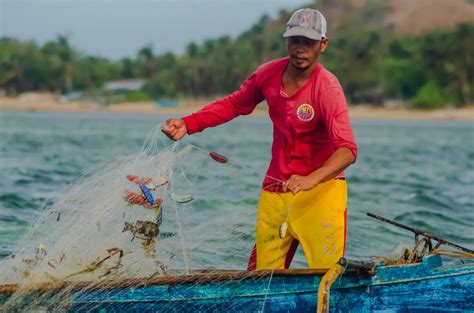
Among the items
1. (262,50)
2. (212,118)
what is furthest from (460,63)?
(212,118)

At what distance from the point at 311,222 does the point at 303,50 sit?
1.08 metres

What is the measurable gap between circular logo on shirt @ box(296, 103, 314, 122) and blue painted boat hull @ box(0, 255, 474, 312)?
971 mm

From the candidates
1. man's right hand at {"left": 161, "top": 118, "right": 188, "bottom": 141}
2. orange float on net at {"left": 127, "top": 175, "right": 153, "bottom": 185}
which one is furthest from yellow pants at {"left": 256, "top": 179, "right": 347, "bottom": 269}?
orange float on net at {"left": 127, "top": 175, "right": 153, "bottom": 185}

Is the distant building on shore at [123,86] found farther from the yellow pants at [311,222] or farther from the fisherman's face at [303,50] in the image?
the fisherman's face at [303,50]

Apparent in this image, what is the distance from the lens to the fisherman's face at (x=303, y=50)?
565 centimetres

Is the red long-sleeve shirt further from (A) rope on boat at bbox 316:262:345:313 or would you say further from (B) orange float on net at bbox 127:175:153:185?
(A) rope on boat at bbox 316:262:345:313

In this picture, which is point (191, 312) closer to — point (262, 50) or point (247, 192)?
point (247, 192)

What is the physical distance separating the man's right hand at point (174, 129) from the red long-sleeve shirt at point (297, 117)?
0.07m

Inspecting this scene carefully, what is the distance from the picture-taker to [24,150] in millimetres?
27828

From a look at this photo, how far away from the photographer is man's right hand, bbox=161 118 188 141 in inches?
239

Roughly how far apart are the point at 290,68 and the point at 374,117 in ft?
262

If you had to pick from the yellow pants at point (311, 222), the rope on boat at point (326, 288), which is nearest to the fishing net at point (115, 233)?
the yellow pants at point (311, 222)

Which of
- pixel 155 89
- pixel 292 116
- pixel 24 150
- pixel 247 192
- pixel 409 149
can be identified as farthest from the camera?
pixel 155 89

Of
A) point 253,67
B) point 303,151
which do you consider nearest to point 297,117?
point 303,151
